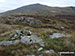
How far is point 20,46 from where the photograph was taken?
20.0m

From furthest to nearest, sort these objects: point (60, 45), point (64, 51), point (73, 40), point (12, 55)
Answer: point (73, 40)
point (60, 45)
point (64, 51)
point (12, 55)

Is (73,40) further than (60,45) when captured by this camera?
Yes

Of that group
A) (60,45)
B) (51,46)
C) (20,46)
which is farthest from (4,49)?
(60,45)

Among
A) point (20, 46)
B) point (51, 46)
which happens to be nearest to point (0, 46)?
point (20, 46)

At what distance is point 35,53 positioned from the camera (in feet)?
59.1

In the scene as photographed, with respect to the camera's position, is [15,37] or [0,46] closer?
[0,46]

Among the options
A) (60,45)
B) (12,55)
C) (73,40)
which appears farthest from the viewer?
(73,40)

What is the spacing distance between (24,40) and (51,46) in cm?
392

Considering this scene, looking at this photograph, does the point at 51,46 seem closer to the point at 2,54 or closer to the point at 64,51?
the point at 64,51

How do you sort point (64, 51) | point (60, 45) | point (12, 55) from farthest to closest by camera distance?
1. point (60, 45)
2. point (64, 51)
3. point (12, 55)

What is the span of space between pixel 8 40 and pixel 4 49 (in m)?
3.62

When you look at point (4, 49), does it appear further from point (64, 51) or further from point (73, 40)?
point (73, 40)

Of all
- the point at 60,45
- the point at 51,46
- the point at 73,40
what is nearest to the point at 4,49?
the point at 51,46

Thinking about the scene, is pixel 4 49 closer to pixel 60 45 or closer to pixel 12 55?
pixel 12 55
